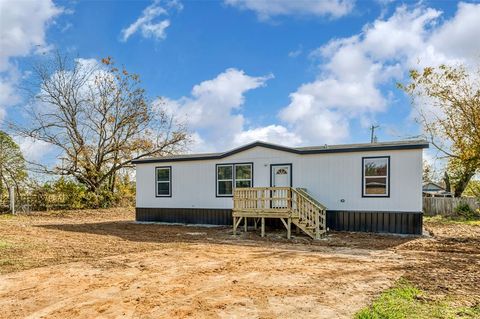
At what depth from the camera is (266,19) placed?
13.5 metres

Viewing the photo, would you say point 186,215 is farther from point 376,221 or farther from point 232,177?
point 376,221

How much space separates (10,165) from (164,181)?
1222cm

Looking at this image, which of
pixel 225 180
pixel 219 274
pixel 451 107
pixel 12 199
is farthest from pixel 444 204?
pixel 12 199

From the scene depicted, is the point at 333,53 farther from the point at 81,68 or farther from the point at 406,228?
the point at 81,68

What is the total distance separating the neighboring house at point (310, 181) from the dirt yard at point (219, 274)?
4.40ft

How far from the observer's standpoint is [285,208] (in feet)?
39.4

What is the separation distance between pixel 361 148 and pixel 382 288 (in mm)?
7378

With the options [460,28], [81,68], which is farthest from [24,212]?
[460,28]

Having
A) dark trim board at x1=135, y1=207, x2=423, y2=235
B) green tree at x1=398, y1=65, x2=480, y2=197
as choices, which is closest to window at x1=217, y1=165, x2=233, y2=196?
dark trim board at x1=135, y1=207, x2=423, y2=235

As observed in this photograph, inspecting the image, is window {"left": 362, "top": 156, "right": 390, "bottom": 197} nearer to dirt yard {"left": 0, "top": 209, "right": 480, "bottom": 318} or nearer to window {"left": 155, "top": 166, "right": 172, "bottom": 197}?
dirt yard {"left": 0, "top": 209, "right": 480, "bottom": 318}

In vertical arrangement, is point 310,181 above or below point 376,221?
above

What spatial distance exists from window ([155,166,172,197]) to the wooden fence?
1391 cm

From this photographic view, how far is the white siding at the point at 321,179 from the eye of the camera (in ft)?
38.8

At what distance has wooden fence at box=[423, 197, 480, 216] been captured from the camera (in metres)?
19.6
